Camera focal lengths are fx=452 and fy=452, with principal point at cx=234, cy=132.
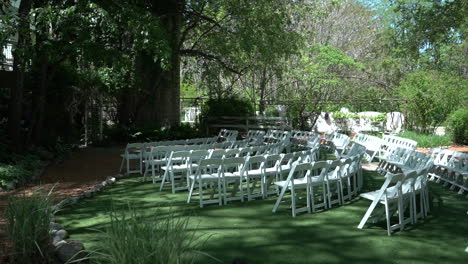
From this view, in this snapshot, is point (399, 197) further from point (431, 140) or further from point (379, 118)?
point (379, 118)

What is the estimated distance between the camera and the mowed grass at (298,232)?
14.8 feet

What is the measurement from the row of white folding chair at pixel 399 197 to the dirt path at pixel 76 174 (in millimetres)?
4187

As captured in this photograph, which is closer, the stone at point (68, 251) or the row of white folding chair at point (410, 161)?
the stone at point (68, 251)

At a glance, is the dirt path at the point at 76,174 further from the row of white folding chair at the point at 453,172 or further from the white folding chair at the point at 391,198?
the row of white folding chair at the point at 453,172

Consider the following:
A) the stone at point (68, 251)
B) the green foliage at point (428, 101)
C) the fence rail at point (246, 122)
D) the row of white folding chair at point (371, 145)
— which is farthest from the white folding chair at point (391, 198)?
the green foliage at point (428, 101)

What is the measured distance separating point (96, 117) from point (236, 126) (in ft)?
18.1

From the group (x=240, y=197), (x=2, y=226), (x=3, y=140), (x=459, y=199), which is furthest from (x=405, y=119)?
(x=2, y=226)

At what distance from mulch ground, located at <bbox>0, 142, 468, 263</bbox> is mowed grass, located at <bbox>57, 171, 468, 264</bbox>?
30.7 inches

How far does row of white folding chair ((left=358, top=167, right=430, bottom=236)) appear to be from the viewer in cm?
531

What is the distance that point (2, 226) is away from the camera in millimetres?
5395

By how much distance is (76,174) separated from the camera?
9.88 metres

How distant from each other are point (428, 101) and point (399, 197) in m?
13.8

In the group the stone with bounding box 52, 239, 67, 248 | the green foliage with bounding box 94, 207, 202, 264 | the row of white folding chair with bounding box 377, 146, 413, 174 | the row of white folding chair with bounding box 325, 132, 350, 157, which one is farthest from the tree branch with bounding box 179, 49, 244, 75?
the green foliage with bounding box 94, 207, 202, 264

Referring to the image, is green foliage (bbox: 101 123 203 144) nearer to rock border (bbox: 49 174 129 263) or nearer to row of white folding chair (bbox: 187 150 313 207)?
row of white folding chair (bbox: 187 150 313 207)
